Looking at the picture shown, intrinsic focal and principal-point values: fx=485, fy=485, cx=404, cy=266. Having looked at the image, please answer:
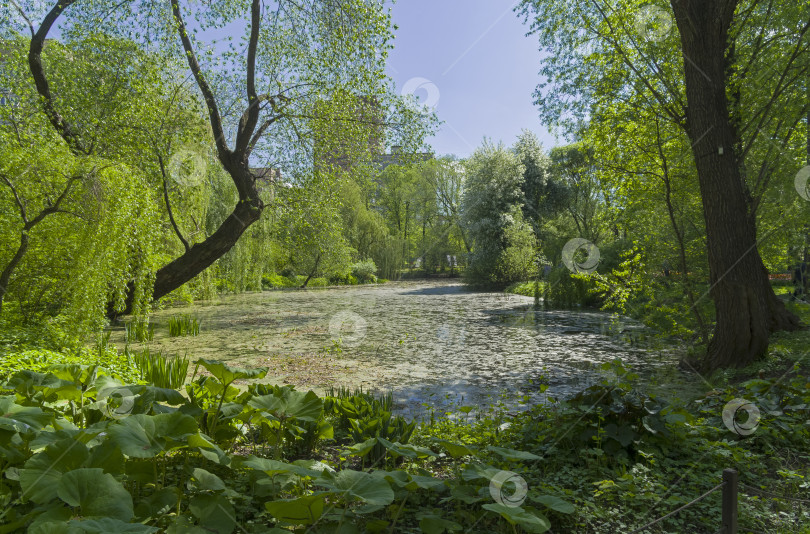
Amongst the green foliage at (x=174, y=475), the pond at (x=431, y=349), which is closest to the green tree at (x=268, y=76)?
the pond at (x=431, y=349)

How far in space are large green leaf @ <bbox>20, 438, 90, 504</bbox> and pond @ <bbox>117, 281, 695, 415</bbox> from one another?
10.0ft

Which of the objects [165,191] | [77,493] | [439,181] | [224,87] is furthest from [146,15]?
[439,181]

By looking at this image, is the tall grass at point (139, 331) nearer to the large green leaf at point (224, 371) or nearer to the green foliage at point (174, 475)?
the green foliage at point (174, 475)

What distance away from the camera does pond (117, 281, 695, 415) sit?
578 centimetres

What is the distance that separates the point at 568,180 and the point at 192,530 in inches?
1101

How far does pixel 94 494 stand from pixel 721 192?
6289 mm

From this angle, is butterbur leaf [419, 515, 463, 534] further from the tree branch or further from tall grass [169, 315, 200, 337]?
tall grass [169, 315, 200, 337]

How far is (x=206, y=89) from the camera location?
8.27 m

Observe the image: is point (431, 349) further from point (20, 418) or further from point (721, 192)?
point (20, 418)

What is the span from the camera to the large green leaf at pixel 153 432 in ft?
5.60

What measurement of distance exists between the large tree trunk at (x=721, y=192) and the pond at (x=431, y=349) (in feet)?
2.67

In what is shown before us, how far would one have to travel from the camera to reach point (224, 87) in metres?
10.2

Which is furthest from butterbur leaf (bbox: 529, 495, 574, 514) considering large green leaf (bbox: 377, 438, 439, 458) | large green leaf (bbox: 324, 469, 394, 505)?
large green leaf (bbox: 324, 469, 394, 505)

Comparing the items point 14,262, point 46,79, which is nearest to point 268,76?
point 46,79
